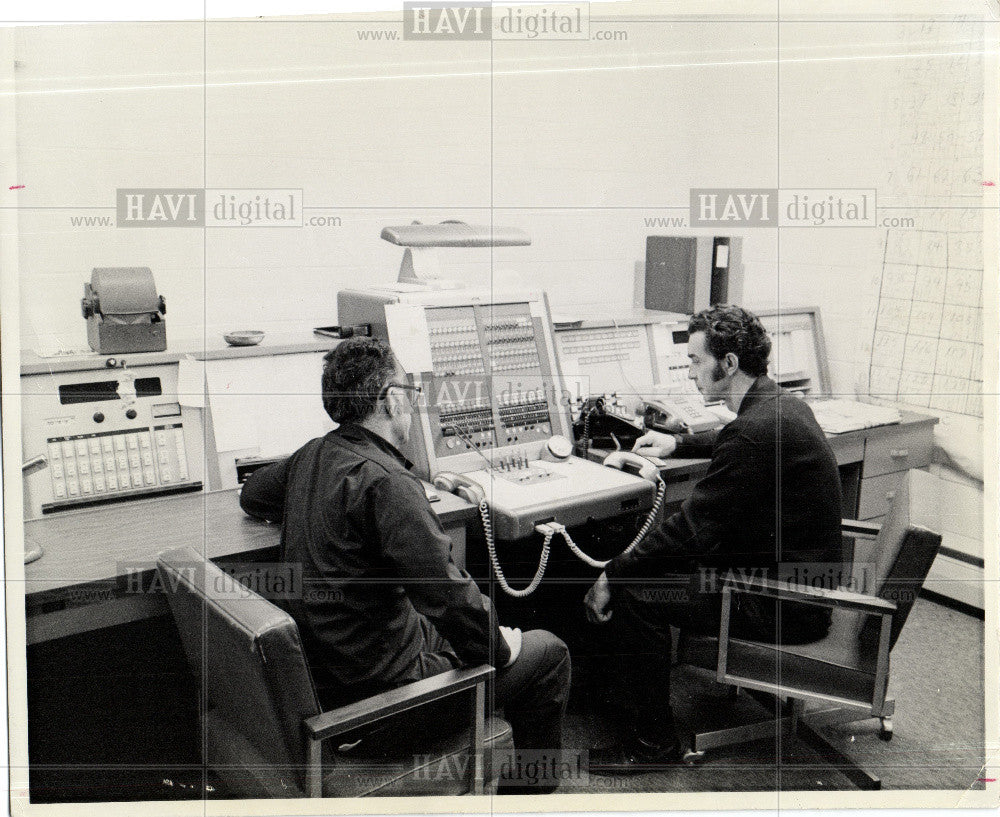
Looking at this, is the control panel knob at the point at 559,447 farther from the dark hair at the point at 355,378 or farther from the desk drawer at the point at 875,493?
the desk drawer at the point at 875,493

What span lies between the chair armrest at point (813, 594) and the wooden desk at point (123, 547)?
71cm

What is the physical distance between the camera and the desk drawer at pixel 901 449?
3.24 m

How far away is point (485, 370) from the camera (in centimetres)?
275

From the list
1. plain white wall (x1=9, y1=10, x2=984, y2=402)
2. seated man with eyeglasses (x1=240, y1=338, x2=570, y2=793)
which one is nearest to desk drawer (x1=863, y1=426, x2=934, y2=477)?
plain white wall (x1=9, y1=10, x2=984, y2=402)

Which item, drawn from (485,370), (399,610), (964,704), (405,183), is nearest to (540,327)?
(485,370)

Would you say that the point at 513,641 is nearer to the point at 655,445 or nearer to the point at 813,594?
the point at 813,594

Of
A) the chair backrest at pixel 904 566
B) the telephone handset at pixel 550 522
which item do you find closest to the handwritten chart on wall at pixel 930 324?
the chair backrest at pixel 904 566

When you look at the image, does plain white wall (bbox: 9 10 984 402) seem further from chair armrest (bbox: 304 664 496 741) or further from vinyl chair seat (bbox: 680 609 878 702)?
vinyl chair seat (bbox: 680 609 878 702)

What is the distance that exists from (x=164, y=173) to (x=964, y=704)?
2948mm

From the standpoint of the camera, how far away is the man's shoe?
2.39m

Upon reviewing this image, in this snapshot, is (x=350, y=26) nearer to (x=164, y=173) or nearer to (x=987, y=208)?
(x=164, y=173)

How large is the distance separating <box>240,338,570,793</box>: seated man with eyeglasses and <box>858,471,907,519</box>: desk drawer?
5.99 feet

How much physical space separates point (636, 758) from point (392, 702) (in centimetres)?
101

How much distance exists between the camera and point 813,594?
6.84 feet
